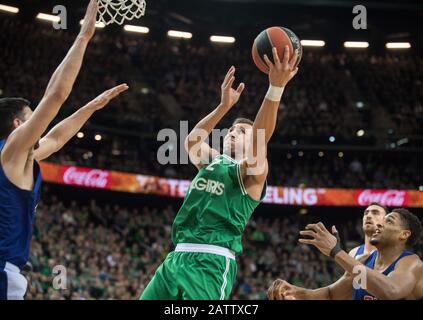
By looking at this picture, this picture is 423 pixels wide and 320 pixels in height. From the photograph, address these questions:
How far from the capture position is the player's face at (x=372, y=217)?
6339 mm

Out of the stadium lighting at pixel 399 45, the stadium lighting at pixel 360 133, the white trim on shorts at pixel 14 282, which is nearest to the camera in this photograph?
the white trim on shorts at pixel 14 282

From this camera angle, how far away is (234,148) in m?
5.18

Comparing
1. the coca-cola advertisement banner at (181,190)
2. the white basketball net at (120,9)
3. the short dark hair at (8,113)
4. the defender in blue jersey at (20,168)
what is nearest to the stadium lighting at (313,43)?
the coca-cola advertisement banner at (181,190)

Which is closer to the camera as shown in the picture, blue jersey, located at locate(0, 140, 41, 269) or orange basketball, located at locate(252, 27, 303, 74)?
blue jersey, located at locate(0, 140, 41, 269)

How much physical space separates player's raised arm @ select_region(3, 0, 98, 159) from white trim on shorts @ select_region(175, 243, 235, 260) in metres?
1.44

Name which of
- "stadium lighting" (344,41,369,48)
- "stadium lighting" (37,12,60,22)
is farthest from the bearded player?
"stadium lighting" (344,41,369,48)

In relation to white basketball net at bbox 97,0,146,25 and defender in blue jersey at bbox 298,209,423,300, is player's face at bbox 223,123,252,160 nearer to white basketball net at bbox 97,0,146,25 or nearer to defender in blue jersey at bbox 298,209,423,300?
defender in blue jersey at bbox 298,209,423,300

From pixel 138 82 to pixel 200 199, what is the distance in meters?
19.3

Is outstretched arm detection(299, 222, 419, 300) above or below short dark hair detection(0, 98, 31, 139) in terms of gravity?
below

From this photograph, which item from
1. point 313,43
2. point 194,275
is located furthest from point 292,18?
point 194,275

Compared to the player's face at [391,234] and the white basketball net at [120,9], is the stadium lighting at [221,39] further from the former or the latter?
the player's face at [391,234]

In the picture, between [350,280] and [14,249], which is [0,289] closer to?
[14,249]

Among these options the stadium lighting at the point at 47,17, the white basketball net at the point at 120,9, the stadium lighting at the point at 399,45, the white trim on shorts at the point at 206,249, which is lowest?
the white trim on shorts at the point at 206,249

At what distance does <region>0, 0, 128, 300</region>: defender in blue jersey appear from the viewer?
3.94 metres
